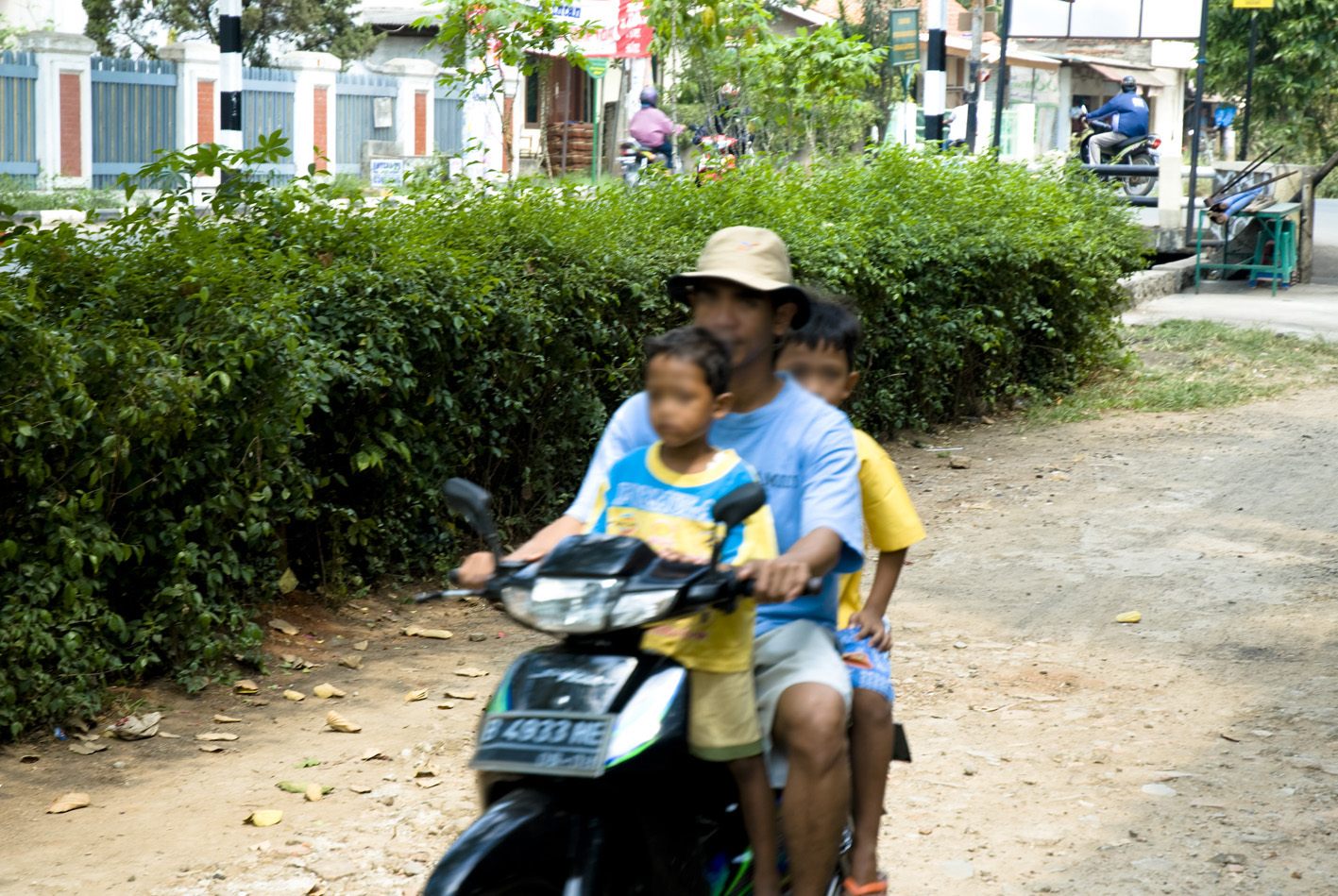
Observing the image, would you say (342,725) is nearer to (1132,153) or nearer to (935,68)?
(935,68)

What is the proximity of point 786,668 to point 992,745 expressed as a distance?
6.97 feet

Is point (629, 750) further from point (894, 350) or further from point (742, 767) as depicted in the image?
point (894, 350)

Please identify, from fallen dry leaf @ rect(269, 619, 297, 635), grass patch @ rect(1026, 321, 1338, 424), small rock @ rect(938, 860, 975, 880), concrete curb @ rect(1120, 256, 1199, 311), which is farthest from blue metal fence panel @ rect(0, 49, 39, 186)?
small rock @ rect(938, 860, 975, 880)

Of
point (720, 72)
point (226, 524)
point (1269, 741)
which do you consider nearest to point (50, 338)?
point (226, 524)

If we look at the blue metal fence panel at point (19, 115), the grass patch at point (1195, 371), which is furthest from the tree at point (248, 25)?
the grass patch at point (1195, 371)

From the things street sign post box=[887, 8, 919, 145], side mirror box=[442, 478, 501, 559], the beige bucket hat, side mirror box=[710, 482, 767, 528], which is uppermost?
street sign post box=[887, 8, 919, 145]

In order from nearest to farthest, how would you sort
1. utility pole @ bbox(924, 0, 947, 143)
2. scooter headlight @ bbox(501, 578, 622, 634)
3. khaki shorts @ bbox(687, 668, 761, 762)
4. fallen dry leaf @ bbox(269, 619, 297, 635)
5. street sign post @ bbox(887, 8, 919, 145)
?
1. scooter headlight @ bbox(501, 578, 622, 634)
2. khaki shorts @ bbox(687, 668, 761, 762)
3. fallen dry leaf @ bbox(269, 619, 297, 635)
4. utility pole @ bbox(924, 0, 947, 143)
5. street sign post @ bbox(887, 8, 919, 145)

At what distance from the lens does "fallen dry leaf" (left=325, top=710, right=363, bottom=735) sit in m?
4.64

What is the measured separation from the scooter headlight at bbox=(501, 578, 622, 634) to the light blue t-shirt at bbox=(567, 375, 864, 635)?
0.47 meters

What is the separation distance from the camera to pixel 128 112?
22.9m

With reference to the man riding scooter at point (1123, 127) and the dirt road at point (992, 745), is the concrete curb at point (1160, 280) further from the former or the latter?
the dirt road at point (992, 745)

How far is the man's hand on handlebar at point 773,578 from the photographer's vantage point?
250 centimetres

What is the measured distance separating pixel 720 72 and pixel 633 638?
9.79 metres

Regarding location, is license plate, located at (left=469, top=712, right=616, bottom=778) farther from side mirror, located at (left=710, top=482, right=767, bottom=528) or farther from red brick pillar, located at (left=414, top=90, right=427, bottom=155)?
red brick pillar, located at (left=414, top=90, right=427, bottom=155)
